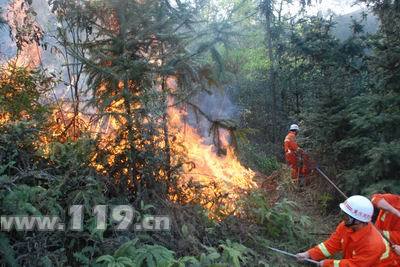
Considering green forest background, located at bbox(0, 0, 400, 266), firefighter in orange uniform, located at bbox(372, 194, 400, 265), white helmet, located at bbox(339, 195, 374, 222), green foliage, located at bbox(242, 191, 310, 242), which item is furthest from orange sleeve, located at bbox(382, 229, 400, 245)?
green foliage, located at bbox(242, 191, 310, 242)

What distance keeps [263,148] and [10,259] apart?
13741 millimetres

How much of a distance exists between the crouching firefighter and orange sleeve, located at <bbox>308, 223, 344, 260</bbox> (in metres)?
6.47

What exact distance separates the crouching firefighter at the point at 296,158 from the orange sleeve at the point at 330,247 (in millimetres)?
6473

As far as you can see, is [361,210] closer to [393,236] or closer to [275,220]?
[393,236]

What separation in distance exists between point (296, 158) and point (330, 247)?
6921 millimetres

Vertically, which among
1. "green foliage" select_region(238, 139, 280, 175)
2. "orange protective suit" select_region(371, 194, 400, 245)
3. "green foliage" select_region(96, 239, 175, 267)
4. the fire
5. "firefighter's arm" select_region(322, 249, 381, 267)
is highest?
"green foliage" select_region(238, 139, 280, 175)

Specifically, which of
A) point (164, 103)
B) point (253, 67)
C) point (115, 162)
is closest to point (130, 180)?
point (115, 162)

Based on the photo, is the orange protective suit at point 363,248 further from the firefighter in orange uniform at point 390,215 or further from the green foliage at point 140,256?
the green foliage at point 140,256

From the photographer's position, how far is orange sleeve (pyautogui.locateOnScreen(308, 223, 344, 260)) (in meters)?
5.68

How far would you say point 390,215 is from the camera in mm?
6262

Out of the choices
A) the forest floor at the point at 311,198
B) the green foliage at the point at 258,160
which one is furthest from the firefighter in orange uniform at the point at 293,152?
the green foliage at the point at 258,160

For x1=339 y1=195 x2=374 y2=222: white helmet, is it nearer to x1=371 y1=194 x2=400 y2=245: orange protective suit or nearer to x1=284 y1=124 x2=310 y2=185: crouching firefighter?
x1=371 y1=194 x2=400 y2=245: orange protective suit

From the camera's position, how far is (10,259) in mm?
4355

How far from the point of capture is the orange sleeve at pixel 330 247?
224 inches
